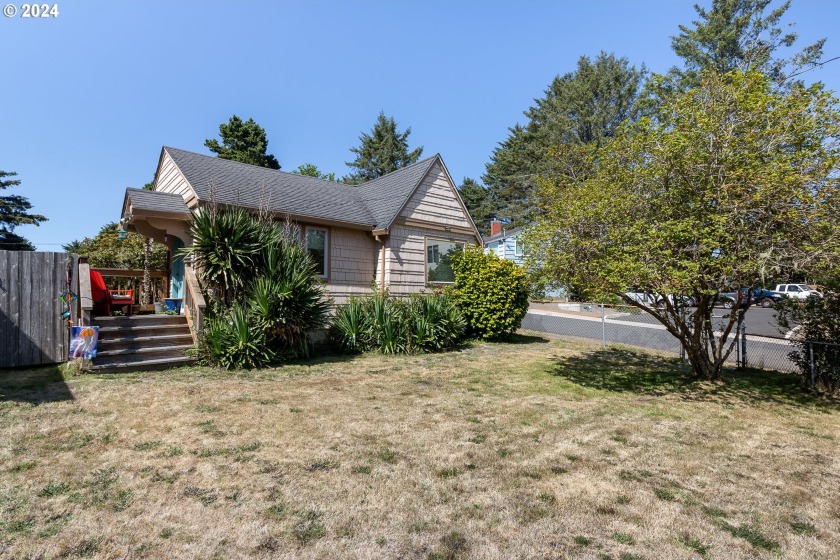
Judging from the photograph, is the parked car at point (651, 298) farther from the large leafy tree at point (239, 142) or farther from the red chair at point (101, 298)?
the large leafy tree at point (239, 142)

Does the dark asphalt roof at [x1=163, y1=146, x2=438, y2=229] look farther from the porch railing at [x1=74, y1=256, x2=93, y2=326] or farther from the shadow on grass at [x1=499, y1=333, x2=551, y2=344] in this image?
the shadow on grass at [x1=499, y1=333, x2=551, y2=344]

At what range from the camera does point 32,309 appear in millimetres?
7473

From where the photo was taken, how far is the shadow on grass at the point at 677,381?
254 inches

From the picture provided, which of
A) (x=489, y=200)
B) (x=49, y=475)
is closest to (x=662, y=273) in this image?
(x=49, y=475)

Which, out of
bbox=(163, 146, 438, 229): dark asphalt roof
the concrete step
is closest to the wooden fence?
the concrete step

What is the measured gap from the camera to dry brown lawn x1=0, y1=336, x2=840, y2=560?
250cm

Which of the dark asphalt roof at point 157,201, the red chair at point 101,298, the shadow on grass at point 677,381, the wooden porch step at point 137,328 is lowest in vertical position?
the shadow on grass at point 677,381

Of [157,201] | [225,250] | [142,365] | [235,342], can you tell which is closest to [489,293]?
[235,342]

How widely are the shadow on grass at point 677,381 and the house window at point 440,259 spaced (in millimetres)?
4887

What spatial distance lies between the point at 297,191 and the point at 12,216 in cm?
4187

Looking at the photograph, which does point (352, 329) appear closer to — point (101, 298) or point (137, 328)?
point (137, 328)

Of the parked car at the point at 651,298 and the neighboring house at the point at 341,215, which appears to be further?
the neighboring house at the point at 341,215

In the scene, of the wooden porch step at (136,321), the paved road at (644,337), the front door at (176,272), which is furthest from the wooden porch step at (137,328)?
the paved road at (644,337)

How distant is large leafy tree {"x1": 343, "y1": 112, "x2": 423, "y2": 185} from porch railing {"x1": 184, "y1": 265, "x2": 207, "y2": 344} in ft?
124
